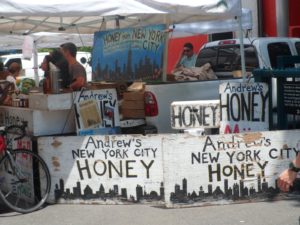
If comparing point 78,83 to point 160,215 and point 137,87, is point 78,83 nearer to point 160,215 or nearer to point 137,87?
point 137,87

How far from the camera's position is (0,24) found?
10.6 metres

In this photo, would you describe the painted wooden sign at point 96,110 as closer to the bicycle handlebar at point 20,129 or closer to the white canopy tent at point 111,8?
the bicycle handlebar at point 20,129

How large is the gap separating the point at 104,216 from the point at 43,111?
161 centimetres

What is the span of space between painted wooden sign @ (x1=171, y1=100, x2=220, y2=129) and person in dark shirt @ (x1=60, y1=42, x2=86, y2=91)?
128cm

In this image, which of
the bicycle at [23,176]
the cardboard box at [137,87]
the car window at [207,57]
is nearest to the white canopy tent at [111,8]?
the cardboard box at [137,87]

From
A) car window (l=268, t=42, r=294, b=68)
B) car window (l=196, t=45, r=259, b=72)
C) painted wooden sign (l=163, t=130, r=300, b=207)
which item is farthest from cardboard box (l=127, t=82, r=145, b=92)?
car window (l=268, t=42, r=294, b=68)

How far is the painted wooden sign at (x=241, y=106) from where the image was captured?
771cm

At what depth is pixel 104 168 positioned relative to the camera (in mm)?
7145

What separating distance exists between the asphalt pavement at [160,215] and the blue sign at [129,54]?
2.55m

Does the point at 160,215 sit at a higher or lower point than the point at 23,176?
lower

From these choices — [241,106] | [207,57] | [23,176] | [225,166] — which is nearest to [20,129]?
[23,176]

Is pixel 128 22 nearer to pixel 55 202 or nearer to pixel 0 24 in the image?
pixel 0 24

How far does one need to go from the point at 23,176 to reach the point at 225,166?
241 centimetres

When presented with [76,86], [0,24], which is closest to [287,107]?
[76,86]
